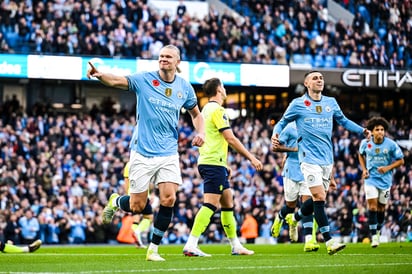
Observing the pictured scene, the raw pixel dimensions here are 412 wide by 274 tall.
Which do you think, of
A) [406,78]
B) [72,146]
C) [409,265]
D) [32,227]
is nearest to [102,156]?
[72,146]

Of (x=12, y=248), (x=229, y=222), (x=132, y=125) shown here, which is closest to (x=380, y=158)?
(x=229, y=222)

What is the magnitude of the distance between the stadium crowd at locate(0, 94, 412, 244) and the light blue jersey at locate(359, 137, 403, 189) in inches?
388

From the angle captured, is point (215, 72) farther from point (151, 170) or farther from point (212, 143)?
point (151, 170)

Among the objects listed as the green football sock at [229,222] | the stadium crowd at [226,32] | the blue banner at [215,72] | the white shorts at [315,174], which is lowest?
the green football sock at [229,222]

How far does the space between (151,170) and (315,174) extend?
3021 mm

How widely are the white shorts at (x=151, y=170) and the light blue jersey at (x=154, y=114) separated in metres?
0.07

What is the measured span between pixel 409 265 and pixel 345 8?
3201 cm

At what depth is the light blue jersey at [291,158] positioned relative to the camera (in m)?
15.9

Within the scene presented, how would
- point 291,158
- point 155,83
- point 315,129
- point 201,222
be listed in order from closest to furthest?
point 155,83
point 201,222
point 315,129
point 291,158

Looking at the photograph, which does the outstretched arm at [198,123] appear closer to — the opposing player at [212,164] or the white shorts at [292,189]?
the opposing player at [212,164]

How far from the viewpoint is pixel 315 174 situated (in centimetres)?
1338

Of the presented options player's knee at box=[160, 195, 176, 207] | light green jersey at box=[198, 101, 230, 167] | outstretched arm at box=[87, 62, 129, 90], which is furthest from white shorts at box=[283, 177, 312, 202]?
outstretched arm at box=[87, 62, 129, 90]

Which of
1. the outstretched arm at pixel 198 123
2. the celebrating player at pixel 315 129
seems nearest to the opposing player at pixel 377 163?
the celebrating player at pixel 315 129

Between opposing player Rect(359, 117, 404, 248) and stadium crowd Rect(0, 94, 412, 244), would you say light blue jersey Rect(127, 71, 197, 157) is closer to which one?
opposing player Rect(359, 117, 404, 248)
